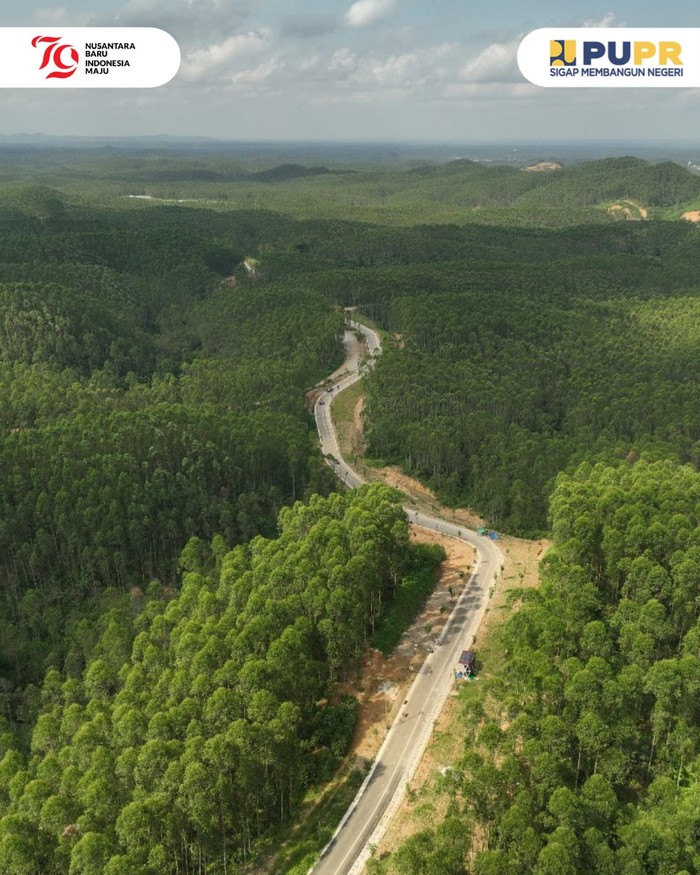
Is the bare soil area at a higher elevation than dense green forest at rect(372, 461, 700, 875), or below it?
below

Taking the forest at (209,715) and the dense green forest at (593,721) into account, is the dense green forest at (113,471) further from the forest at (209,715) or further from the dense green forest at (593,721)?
the dense green forest at (593,721)

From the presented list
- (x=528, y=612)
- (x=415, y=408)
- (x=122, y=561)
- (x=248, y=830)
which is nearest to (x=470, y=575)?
(x=528, y=612)

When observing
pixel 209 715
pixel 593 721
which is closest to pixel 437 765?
pixel 593 721

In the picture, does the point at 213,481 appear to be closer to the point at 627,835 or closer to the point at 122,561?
the point at 122,561

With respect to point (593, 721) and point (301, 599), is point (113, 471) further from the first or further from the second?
point (593, 721)

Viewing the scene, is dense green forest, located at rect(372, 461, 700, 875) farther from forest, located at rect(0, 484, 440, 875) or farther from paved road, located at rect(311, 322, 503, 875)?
forest, located at rect(0, 484, 440, 875)

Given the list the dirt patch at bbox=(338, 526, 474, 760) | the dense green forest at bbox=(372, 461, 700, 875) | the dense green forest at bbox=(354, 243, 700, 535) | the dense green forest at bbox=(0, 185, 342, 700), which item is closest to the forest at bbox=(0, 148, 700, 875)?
the dense green forest at bbox=(372, 461, 700, 875)

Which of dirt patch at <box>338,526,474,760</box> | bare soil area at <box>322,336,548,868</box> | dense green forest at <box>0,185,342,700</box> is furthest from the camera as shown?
dense green forest at <box>0,185,342,700</box>
